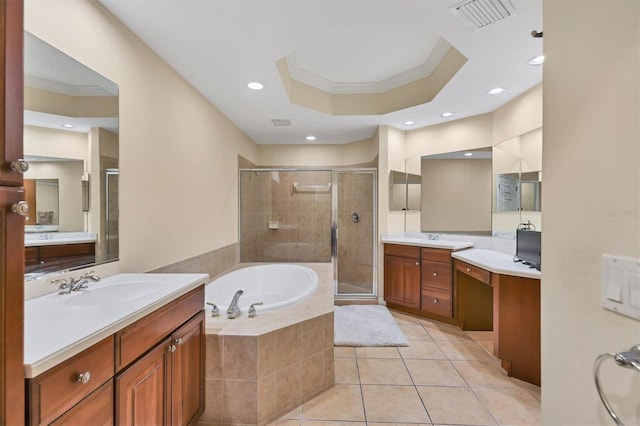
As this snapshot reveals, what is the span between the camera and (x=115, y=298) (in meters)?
1.26

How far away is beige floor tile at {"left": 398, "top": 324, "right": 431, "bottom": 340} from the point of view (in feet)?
8.75

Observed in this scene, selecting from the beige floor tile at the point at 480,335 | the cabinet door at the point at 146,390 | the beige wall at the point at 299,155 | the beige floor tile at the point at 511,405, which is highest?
the beige wall at the point at 299,155

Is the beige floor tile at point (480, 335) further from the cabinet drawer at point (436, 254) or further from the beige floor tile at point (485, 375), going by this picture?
the cabinet drawer at point (436, 254)

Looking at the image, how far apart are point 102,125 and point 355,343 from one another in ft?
8.29

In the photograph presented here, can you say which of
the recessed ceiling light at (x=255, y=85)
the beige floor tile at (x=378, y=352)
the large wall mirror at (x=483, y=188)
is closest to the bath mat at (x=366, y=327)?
the beige floor tile at (x=378, y=352)

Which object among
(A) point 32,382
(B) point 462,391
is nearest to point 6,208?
(A) point 32,382

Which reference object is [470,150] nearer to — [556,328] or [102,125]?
[556,328]

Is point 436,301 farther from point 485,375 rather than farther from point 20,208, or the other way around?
point 20,208

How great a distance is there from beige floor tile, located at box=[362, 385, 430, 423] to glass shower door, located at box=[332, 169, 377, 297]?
176cm

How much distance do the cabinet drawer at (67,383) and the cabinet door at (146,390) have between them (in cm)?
10

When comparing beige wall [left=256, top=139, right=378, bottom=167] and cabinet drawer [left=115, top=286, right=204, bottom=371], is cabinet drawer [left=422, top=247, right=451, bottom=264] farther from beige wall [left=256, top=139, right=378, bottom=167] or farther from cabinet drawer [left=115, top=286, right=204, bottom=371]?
cabinet drawer [left=115, top=286, right=204, bottom=371]

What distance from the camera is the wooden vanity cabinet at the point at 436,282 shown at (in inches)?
114

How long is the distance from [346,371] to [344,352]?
0.29 m

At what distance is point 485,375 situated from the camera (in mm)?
2062
